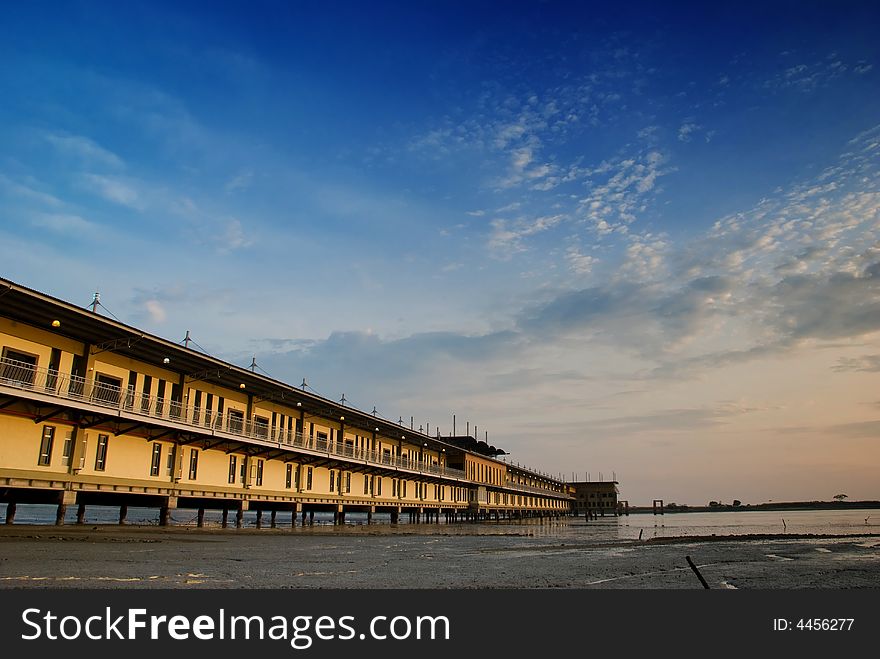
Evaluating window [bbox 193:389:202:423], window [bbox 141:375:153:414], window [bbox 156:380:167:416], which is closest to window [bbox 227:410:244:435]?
window [bbox 193:389:202:423]

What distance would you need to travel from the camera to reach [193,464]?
3241 centimetres

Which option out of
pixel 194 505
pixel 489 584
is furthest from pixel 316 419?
pixel 489 584

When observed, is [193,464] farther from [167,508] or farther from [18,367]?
[18,367]

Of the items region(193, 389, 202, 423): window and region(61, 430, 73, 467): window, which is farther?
region(193, 389, 202, 423): window

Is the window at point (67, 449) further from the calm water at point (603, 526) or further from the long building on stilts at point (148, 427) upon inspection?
the calm water at point (603, 526)

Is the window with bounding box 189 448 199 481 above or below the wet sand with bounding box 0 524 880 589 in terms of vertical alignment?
above

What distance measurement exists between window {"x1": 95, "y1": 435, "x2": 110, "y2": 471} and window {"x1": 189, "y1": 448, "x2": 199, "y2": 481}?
5.56 metres

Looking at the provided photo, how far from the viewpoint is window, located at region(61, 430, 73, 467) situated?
24981mm

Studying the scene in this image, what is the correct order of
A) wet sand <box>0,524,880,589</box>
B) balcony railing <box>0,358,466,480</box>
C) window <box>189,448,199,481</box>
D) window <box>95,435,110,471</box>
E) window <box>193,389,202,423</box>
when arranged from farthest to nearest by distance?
window <box>193,389,202,423</box> → window <box>189,448,199,481</box> → window <box>95,435,110,471</box> → balcony railing <box>0,358,466,480</box> → wet sand <box>0,524,880,589</box>

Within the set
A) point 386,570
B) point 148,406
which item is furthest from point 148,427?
point 386,570

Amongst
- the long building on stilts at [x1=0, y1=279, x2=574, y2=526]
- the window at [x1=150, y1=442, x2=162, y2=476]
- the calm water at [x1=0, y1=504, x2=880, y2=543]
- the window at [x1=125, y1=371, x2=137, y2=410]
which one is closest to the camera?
the long building on stilts at [x1=0, y1=279, x2=574, y2=526]

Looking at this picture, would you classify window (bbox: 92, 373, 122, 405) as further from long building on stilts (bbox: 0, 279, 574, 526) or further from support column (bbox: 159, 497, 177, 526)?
support column (bbox: 159, 497, 177, 526)
